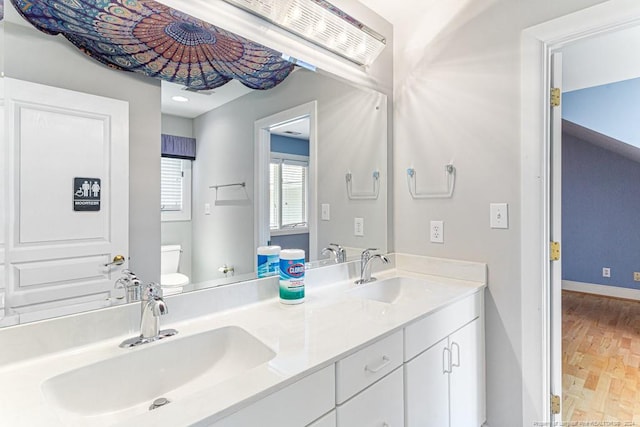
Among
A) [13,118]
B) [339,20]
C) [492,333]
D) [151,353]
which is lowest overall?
[492,333]

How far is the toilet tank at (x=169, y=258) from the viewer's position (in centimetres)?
113

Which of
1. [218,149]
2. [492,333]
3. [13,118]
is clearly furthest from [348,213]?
[13,118]

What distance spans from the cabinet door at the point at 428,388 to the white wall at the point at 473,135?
448 mm

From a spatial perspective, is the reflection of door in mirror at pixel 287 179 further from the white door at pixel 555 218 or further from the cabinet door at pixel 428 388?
the white door at pixel 555 218

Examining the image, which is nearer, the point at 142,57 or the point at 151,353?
the point at 151,353

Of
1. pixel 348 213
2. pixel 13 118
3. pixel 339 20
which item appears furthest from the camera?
pixel 348 213

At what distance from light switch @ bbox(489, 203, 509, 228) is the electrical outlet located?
9.8 inches

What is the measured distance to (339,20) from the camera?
1563 mm

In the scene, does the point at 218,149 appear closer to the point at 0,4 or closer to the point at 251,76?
the point at 251,76

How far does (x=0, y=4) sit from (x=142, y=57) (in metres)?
0.33

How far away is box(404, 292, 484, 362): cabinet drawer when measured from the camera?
117 cm

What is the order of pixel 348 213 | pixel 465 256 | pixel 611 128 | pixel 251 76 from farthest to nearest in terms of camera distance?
pixel 611 128, pixel 348 213, pixel 465 256, pixel 251 76

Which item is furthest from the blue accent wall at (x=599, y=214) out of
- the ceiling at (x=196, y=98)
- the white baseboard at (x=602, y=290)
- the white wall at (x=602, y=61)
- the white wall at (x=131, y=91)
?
the white wall at (x=131, y=91)

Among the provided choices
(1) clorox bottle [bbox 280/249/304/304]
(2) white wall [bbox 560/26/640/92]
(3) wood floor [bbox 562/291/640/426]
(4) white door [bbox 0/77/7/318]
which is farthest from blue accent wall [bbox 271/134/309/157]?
(3) wood floor [bbox 562/291/640/426]
